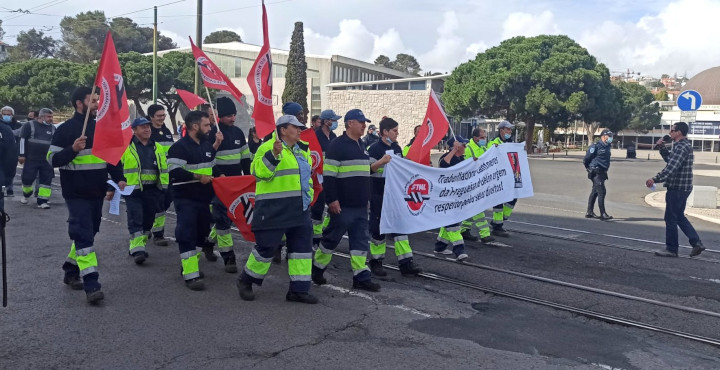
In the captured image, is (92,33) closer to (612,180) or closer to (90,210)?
(612,180)

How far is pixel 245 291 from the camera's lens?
21.1 ft

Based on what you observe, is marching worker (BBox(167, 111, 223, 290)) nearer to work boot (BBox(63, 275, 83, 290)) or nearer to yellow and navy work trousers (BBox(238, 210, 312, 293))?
yellow and navy work trousers (BBox(238, 210, 312, 293))

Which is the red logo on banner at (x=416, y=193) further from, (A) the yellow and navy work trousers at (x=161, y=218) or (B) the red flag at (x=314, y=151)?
(A) the yellow and navy work trousers at (x=161, y=218)

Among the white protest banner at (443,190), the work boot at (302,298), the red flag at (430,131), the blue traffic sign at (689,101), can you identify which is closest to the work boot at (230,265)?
the work boot at (302,298)

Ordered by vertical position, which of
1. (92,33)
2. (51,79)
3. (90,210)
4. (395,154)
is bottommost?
(90,210)

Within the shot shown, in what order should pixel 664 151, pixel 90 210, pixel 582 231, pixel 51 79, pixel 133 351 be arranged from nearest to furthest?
pixel 133 351 < pixel 90 210 < pixel 664 151 < pixel 582 231 < pixel 51 79

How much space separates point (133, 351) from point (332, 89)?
55.6 meters

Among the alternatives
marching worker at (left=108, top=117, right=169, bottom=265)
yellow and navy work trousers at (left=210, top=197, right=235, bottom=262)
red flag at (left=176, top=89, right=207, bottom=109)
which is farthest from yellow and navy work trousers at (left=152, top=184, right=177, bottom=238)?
yellow and navy work trousers at (left=210, top=197, right=235, bottom=262)

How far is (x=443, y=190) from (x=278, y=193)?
3052mm

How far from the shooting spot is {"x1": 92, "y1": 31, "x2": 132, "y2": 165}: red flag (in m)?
6.01

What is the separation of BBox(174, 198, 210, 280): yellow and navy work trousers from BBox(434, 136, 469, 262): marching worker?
328 cm

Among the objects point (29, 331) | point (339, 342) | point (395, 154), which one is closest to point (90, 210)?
point (29, 331)

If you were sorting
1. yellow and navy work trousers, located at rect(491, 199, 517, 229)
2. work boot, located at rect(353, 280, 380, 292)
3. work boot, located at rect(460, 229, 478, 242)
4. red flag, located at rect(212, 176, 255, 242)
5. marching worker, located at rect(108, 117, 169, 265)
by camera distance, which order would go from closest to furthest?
work boot, located at rect(353, 280, 380, 292), red flag, located at rect(212, 176, 255, 242), marching worker, located at rect(108, 117, 169, 265), work boot, located at rect(460, 229, 478, 242), yellow and navy work trousers, located at rect(491, 199, 517, 229)

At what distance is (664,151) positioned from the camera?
10750mm
